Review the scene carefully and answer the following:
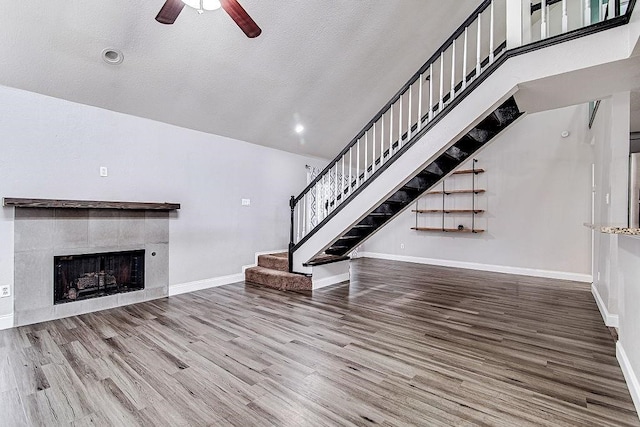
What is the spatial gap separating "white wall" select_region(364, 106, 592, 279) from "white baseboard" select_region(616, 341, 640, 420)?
3.66 metres

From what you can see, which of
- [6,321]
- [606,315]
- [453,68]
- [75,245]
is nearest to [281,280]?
[75,245]

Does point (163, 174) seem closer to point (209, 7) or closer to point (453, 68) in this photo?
point (209, 7)

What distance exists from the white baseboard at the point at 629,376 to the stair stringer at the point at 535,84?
7.26ft

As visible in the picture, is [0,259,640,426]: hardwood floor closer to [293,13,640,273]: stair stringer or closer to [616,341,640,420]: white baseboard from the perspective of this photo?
[616,341,640,420]: white baseboard

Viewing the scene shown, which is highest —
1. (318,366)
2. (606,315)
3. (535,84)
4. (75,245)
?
(535,84)

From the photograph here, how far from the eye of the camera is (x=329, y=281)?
17.1ft

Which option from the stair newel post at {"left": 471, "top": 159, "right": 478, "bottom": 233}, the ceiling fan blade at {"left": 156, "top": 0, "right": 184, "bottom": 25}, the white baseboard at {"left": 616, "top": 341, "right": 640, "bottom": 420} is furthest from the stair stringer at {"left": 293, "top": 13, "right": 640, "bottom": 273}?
the stair newel post at {"left": 471, "top": 159, "right": 478, "bottom": 233}

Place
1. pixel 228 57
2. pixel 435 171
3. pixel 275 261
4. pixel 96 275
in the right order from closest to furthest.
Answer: pixel 228 57, pixel 96 275, pixel 435 171, pixel 275 261

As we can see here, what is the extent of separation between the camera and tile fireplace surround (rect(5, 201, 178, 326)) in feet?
11.2

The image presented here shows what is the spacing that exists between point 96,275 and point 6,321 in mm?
924

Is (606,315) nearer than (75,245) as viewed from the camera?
Yes

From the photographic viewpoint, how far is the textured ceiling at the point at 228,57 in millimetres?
2984

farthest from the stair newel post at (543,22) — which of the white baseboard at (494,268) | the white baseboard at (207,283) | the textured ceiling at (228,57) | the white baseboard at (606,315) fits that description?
the white baseboard at (207,283)

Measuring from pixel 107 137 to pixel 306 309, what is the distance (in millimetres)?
3332
